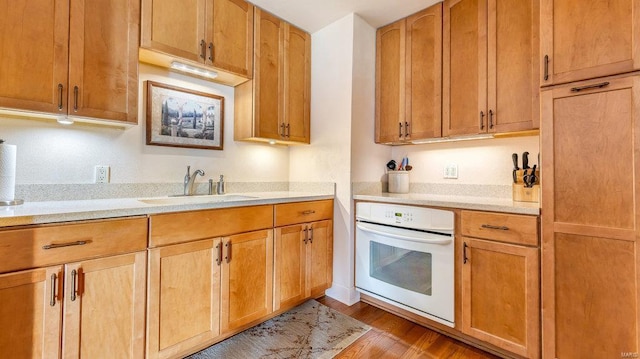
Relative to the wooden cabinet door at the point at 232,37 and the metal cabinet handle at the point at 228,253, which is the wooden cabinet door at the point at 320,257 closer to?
the metal cabinet handle at the point at 228,253

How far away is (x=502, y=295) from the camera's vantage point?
162 centimetres

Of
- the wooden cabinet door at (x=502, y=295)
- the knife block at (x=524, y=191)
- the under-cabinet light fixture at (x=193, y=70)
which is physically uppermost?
the under-cabinet light fixture at (x=193, y=70)

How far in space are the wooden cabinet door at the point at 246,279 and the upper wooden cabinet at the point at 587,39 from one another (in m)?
1.93

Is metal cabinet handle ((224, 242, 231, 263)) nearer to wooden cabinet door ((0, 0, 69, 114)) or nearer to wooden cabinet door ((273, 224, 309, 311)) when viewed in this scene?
wooden cabinet door ((273, 224, 309, 311))

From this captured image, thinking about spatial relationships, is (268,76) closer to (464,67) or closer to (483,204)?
(464,67)

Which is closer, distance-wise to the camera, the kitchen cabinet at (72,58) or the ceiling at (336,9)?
the kitchen cabinet at (72,58)

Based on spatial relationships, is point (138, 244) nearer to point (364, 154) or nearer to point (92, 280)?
point (92, 280)

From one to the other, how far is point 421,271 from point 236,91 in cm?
204

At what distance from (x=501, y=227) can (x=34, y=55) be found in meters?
2.59

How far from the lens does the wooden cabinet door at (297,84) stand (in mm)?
2438

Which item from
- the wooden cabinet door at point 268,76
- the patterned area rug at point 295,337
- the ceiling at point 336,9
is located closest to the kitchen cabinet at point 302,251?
the patterned area rug at point 295,337

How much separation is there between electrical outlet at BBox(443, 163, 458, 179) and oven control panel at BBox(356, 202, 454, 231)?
25.8 inches

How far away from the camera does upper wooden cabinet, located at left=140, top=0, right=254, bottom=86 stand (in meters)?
1.72

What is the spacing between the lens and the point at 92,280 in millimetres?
1260
